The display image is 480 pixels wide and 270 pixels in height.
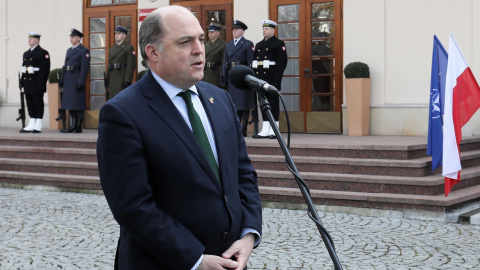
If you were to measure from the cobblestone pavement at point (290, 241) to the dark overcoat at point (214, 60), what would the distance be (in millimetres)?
4387

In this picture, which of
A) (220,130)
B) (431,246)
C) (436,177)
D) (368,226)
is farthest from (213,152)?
(436,177)

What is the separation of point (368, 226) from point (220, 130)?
16.2 ft

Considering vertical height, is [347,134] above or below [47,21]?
below

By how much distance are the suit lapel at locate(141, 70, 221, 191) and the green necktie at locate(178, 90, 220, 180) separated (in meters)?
0.05

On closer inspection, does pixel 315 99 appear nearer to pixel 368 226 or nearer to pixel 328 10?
pixel 328 10

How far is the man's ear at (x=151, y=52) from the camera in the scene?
2.46 metres

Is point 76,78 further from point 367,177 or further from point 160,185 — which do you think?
point 160,185

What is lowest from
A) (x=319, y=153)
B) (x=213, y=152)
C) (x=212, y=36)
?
(x=319, y=153)

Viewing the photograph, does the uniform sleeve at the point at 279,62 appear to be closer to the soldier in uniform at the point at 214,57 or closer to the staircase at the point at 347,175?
the soldier in uniform at the point at 214,57

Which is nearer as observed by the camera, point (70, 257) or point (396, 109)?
point (70, 257)

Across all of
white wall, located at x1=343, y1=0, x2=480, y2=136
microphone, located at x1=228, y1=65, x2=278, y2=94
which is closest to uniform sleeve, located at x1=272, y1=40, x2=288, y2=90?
white wall, located at x1=343, y1=0, x2=480, y2=136

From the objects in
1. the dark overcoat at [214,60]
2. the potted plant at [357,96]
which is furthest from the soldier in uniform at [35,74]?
the potted plant at [357,96]

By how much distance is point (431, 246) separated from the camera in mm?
6191

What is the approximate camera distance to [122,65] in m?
13.1
